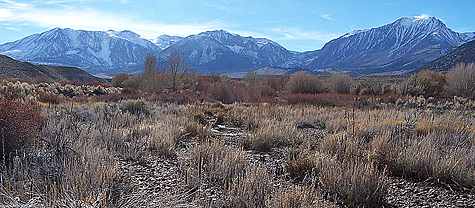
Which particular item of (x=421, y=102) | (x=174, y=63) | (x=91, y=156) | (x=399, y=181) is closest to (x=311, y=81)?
(x=421, y=102)

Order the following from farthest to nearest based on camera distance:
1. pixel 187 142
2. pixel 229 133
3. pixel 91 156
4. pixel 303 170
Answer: pixel 229 133, pixel 187 142, pixel 303 170, pixel 91 156

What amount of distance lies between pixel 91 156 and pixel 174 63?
102 feet

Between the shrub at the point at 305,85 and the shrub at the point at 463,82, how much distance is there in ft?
31.2

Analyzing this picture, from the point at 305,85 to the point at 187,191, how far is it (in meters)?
21.6

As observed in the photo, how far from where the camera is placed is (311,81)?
77.3 ft

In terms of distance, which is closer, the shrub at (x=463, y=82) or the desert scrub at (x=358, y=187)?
the desert scrub at (x=358, y=187)

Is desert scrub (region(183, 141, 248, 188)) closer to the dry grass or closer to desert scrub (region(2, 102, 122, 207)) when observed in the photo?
the dry grass

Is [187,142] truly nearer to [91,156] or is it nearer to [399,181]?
[91,156]

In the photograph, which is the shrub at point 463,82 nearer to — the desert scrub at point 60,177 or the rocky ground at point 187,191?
the rocky ground at point 187,191

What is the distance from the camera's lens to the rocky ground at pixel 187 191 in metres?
2.50

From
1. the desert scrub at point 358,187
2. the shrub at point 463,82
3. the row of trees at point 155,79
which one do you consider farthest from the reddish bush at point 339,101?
the row of trees at point 155,79

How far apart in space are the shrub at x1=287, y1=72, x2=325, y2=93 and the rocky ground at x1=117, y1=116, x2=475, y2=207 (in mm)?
20089

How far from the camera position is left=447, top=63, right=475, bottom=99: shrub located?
682 inches

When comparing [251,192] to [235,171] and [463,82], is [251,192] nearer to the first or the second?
[235,171]
